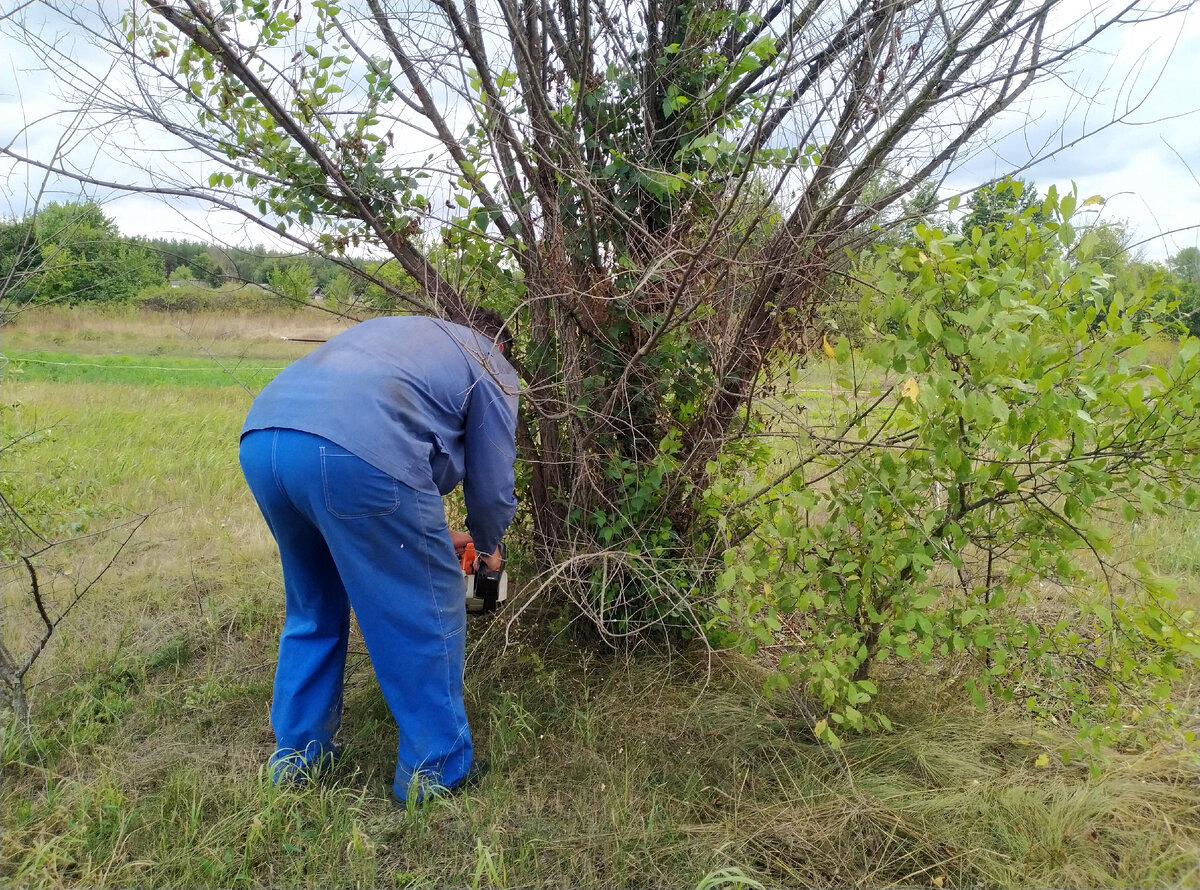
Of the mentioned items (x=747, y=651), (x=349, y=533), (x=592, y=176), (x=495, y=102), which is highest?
(x=495, y=102)

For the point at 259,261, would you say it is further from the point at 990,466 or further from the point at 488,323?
the point at 990,466

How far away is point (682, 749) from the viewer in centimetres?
271

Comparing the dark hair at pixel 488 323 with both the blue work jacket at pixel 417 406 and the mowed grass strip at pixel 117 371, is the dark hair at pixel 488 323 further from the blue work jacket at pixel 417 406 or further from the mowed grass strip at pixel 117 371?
the mowed grass strip at pixel 117 371

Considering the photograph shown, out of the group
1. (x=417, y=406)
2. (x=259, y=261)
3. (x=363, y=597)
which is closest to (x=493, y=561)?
(x=363, y=597)

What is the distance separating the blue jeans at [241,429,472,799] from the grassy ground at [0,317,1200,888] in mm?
191

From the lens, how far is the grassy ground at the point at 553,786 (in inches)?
85.0

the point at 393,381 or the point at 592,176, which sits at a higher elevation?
the point at 592,176

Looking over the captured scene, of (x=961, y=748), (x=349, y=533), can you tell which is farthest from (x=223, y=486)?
(x=961, y=748)

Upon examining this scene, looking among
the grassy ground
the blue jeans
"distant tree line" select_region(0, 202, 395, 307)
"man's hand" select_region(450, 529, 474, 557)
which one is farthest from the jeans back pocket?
"distant tree line" select_region(0, 202, 395, 307)

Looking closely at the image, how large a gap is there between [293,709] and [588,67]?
253cm

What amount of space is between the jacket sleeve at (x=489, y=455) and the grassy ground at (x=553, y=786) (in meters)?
0.74

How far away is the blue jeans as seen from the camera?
229 centimetres

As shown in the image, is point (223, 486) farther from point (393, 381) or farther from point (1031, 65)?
point (1031, 65)

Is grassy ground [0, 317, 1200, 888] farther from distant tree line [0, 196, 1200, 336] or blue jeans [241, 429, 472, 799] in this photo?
distant tree line [0, 196, 1200, 336]
